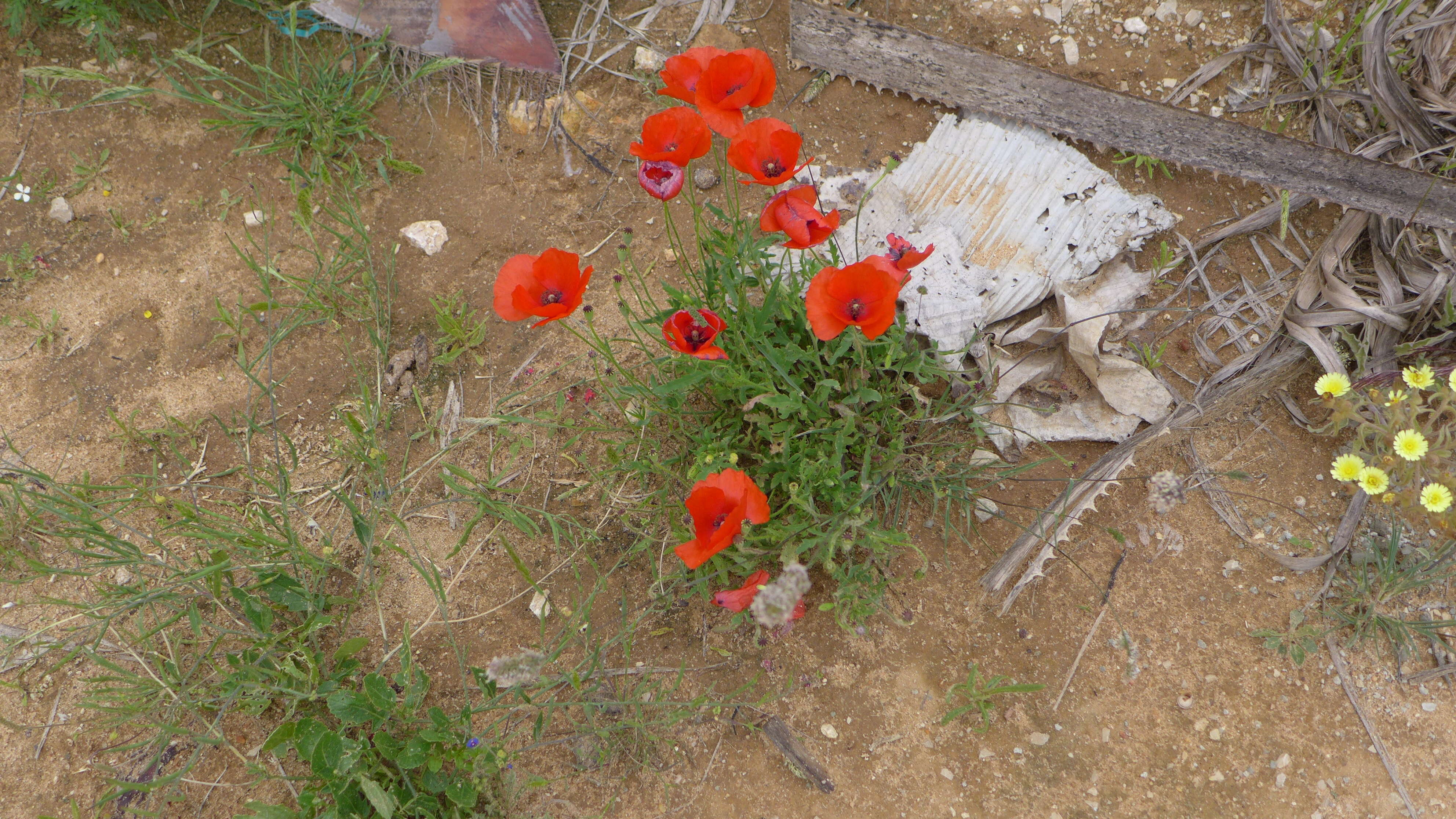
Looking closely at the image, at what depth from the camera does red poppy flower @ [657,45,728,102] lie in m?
1.73

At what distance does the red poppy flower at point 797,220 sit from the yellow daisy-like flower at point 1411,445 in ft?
4.63

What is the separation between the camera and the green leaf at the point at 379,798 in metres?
1.93

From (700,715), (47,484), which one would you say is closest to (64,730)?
(47,484)

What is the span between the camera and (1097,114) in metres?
2.54

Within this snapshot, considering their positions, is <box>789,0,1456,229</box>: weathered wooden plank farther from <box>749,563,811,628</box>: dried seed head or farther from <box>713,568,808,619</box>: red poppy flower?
<box>749,563,811,628</box>: dried seed head

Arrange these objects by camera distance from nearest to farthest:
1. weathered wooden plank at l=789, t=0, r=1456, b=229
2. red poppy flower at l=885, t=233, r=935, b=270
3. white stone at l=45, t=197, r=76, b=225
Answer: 1. red poppy flower at l=885, t=233, r=935, b=270
2. weathered wooden plank at l=789, t=0, r=1456, b=229
3. white stone at l=45, t=197, r=76, b=225

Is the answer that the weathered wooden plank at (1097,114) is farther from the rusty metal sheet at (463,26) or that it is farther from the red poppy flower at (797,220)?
the red poppy flower at (797,220)

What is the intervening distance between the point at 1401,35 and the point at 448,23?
9.73 feet

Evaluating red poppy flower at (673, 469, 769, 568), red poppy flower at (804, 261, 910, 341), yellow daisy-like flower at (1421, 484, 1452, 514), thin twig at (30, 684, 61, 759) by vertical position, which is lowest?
thin twig at (30, 684, 61, 759)

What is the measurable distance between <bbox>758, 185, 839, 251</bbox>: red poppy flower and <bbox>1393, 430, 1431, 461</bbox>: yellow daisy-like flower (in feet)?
4.63

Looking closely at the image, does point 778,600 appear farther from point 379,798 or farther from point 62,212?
point 62,212

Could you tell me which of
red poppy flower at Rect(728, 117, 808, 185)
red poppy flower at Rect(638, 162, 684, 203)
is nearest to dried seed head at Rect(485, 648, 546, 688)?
red poppy flower at Rect(638, 162, 684, 203)

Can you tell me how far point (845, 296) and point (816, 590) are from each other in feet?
2.90

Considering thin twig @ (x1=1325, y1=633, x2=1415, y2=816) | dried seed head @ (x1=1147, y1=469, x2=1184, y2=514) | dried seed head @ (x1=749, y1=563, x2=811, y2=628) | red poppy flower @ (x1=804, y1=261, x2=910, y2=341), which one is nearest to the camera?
dried seed head @ (x1=749, y1=563, x2=811, y2=628)
